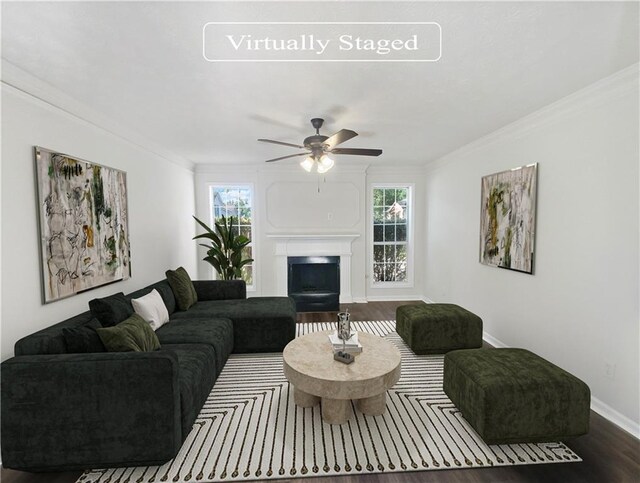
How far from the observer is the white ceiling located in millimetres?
1634

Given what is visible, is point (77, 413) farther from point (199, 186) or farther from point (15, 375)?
point (199, 186)

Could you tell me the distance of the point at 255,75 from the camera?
2314mm

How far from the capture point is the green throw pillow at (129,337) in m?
2.24

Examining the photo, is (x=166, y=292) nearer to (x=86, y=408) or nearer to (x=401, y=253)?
(x=86, y=408)

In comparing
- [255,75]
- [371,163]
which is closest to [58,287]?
[255,75]

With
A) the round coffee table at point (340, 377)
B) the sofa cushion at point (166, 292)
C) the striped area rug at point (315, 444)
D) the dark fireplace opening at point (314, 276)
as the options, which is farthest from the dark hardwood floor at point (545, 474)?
the dark fireplace opening at point (314, 276)

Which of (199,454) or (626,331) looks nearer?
(199,454)

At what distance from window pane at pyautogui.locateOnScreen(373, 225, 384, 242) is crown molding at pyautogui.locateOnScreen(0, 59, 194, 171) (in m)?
4.15

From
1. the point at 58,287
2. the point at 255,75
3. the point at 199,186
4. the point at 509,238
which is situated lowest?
the point at 58,287

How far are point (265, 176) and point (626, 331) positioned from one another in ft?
17.0

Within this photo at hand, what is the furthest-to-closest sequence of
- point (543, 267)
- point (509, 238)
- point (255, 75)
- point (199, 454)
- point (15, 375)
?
1. point (509, 238)
2. point (543, 267)
3. point (255, 75)
4. point (199, 454)
5. point (15, 375)

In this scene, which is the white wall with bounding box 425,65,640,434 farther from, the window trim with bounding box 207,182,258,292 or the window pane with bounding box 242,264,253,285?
the window pane with bounding box 242,264,253,285

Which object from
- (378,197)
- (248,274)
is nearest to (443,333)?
(378,197)

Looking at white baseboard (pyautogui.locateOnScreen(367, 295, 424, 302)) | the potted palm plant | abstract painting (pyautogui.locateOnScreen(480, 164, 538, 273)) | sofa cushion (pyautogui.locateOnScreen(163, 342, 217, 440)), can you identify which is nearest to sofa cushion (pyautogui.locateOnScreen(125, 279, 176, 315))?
sofa cushion (pyautogui.locateOnScreen(163, 342, 217, 440))
